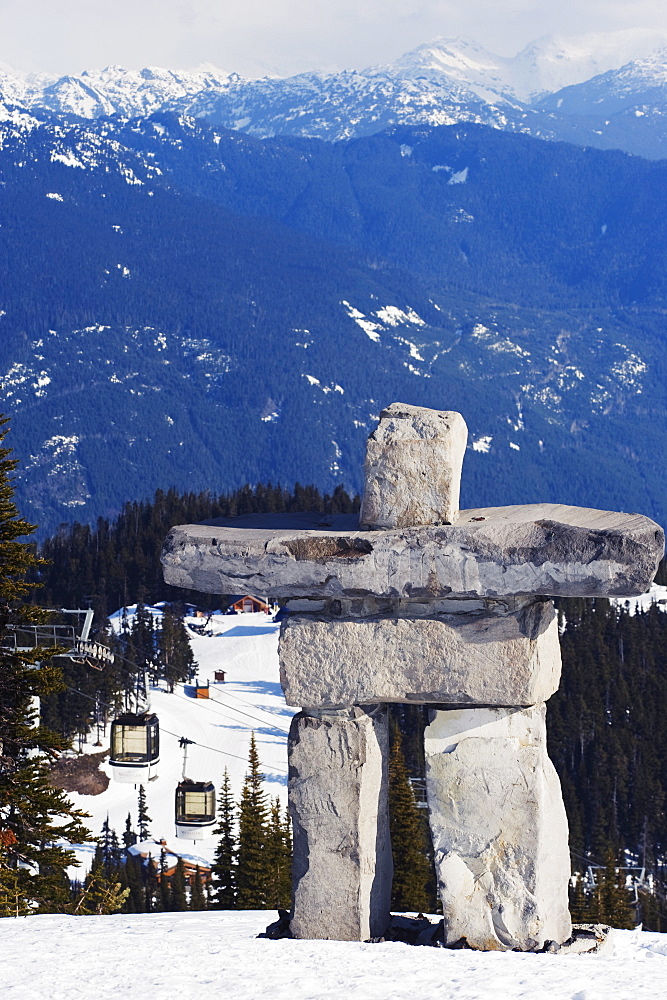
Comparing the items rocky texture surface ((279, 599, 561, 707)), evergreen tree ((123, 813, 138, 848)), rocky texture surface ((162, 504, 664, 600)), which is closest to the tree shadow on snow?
evergreen tree ((123, 813, 138, 848))

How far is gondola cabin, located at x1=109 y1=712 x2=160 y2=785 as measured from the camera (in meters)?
42.5

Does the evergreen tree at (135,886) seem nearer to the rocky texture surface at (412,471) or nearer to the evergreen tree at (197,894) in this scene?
the evergreen tree at (197,894)

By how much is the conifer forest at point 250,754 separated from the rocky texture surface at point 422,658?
6.84 feet

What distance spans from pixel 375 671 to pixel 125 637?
84.5 m

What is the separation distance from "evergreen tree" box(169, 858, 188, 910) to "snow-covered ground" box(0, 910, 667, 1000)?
3588cm

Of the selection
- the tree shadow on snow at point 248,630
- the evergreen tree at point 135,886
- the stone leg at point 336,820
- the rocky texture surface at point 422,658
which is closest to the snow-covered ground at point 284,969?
the stone leg at point 336,820

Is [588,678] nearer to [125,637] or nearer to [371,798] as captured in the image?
[125,637]

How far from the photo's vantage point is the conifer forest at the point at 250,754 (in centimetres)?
1767

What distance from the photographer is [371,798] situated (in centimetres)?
1305

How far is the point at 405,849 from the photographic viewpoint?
2700cm

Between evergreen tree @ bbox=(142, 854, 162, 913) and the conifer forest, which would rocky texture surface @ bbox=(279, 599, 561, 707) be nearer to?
the conifer forest

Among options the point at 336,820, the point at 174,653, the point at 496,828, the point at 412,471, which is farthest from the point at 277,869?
the point at 174,653

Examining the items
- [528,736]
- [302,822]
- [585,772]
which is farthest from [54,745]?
[585,772]

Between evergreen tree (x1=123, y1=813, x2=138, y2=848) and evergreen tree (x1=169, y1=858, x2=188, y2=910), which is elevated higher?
evergreen tree (x1=123, y1=813, x2=138, y2=848)
